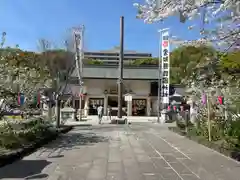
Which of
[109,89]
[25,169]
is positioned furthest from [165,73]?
[25,169]

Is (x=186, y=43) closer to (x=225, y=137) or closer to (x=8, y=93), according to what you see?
(x=225, y=137)

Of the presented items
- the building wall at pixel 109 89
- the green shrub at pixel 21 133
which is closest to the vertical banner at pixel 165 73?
the building wall at pixel 109 89

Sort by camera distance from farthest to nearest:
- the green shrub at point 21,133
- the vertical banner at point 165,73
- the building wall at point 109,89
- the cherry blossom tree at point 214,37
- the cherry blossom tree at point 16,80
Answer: the building wall at point 109,89 < the vertical banner at point 165,73 < the cherry blossom tree at point 16,80 < the green shrub at point 21,133 < the cherry blossom tree at point 214,37

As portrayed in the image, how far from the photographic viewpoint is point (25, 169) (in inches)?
335

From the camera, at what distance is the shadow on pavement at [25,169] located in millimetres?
7723

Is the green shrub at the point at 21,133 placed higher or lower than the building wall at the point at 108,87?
lower

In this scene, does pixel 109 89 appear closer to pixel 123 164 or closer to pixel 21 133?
pixel 21 133

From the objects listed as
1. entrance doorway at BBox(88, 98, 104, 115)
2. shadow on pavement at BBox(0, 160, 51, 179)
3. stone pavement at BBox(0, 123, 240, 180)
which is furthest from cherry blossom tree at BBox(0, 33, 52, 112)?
entrance doorway at BBox(88, 98, 104, 115)

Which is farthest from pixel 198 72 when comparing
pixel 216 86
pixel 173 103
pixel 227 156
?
pixel 173 103

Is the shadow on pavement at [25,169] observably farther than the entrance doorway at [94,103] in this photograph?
No

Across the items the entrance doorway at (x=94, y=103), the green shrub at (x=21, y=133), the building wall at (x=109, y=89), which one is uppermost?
the building wall at (x=109, y=89)

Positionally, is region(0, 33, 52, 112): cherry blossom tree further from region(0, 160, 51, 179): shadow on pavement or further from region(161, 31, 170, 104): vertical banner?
region(161, 31, 170, 104): vertical banner

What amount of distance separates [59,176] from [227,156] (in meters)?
5.22

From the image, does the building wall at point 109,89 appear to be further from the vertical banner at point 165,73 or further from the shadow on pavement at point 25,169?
the shadow on pavement at point 25,169
